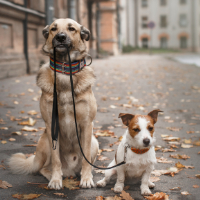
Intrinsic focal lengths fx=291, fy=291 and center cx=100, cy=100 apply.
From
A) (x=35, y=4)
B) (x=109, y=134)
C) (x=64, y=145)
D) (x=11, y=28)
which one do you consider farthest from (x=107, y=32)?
(x=64, y=145)

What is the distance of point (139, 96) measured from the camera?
31.4ft

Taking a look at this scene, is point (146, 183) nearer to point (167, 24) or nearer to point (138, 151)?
point (138, 151)

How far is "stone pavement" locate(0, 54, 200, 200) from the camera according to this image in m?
3.33

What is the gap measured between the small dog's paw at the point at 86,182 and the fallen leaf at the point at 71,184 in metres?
0.07

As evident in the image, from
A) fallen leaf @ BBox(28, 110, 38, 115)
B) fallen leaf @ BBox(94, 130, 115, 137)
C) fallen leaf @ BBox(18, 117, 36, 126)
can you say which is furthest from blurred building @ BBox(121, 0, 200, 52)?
fallen leaf @ BBox(94, 130, 115, 137)

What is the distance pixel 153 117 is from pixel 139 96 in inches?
253

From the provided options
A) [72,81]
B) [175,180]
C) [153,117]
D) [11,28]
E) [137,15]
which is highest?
[137,15]

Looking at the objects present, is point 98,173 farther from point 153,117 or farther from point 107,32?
point 107,32

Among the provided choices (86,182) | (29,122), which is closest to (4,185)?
(86,182)

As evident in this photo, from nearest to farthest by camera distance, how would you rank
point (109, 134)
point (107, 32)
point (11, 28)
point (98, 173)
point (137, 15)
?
point (98, 173)
point (109, 134)
point (11, 28)
point (107, 32)
point (137, 15)

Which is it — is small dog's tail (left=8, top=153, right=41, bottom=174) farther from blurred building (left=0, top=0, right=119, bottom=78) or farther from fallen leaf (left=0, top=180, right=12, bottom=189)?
blurred building (left=0, top=0, right=119, bottom=78)

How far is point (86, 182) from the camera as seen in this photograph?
132 inches

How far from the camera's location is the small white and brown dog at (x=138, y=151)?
2998 mm

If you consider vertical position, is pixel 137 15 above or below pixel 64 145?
above
